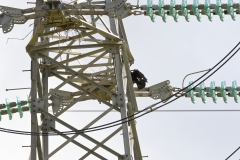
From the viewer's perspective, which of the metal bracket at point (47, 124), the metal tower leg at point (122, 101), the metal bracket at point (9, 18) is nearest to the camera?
the metal tower leg at point (122, 101)

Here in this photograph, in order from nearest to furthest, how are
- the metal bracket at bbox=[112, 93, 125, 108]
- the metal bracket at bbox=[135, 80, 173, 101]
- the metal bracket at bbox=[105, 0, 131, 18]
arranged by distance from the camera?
the metal bracket at bbox=[105, 0, 131, 18] → the metal bracket at bbox=[112, 93, 125, 108] → the metal bracket at bbox=[135, 80, 173, 101]

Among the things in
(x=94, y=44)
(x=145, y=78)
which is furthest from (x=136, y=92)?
(x=94, y=44)

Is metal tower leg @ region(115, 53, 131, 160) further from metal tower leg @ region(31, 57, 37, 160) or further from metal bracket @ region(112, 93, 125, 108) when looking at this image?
metal tower leg @ region(31, 57, 37, 160)

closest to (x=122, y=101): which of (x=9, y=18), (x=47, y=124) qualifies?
(x=47, y=124)

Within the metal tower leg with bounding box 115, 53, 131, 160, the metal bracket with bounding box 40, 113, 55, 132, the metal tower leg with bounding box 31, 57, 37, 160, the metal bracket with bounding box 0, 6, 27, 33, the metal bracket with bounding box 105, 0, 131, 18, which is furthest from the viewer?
the metal bracket with bounding box 40, 113, 55, 132

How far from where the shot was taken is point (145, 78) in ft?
132

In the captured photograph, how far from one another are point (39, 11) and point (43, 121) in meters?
3.91

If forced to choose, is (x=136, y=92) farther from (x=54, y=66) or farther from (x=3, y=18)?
(x=3, y=18)

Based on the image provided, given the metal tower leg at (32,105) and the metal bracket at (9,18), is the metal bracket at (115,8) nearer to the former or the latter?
the metal bracket at (9,18)

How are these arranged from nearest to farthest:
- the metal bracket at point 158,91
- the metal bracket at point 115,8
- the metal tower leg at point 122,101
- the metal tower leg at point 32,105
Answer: the metal bracket at point 115,8 < the metal tower leg at point 122,101 < the metal tower leg at point 32,105 < the metal bracket at point 158,91

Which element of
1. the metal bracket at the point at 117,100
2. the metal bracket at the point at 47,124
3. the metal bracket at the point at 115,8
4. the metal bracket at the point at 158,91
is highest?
the metal bracket at the point at 115,8

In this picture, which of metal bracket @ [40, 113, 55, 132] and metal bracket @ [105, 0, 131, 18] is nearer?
metal bracket @ [105, 0, 131, 18]

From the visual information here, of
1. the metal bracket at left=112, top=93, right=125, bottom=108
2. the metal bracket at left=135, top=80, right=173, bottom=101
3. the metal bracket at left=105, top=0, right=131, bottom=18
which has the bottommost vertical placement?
the metal bracket at left=112, top=93, right=125, bottom=108

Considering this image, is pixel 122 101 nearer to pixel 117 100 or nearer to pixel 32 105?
pixel 117 100
